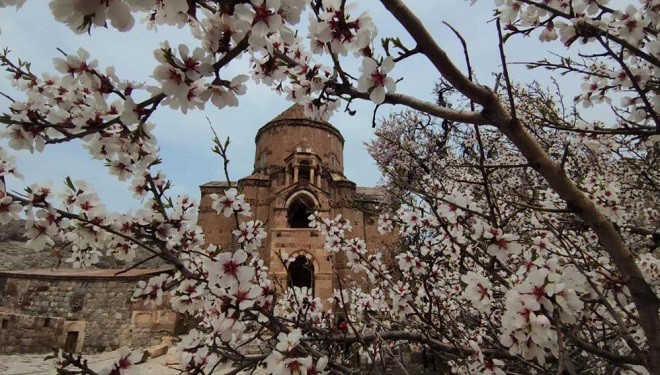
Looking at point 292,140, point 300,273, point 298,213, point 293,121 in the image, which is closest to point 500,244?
point 300,273

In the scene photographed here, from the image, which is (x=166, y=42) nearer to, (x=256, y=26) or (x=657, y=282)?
(x=256, y=26)

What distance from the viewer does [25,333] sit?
1159 centimetres

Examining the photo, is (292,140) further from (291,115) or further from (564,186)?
(564,186)

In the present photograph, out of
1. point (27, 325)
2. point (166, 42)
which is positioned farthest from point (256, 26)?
point (27, 325)

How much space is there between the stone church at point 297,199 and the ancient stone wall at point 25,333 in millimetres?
7727

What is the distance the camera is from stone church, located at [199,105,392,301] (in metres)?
16.5

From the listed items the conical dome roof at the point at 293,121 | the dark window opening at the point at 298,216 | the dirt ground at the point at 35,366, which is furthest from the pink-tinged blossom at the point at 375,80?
the conical dome roof at the point at 293,121

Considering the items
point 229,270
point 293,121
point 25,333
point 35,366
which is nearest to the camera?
point 229,270

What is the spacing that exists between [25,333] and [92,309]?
2954mm

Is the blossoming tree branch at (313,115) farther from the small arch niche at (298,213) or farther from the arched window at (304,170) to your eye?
the arched window at (304,170)

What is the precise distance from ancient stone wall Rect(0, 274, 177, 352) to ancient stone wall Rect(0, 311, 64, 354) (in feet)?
1.77

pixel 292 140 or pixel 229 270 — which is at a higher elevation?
pixel 292 140

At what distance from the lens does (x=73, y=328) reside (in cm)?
1340

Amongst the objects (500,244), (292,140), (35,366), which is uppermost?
(292,140)
